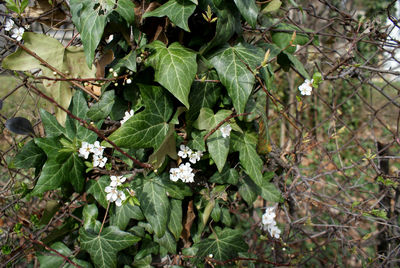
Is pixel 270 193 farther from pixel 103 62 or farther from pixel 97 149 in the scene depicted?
pixel 103 62

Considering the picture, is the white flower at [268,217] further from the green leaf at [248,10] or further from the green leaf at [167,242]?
the green leaf at [248,10]

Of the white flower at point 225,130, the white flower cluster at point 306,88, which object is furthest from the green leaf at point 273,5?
the white flower at point 225,130

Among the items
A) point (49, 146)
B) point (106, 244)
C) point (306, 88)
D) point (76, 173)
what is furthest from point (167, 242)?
point (306, 88)

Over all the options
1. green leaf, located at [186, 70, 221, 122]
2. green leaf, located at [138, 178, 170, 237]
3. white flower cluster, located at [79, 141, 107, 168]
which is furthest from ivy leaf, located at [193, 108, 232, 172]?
white flower cluster, located at [79, 141, 107, 168]

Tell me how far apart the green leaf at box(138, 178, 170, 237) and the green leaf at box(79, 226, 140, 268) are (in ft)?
0.37

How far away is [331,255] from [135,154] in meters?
2.51

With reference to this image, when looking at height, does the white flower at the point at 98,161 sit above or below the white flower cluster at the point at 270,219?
above

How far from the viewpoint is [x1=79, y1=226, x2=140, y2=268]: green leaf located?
115 centimetres

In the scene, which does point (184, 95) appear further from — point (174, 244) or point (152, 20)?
point (174, 244)

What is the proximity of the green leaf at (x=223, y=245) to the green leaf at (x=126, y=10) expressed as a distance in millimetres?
913

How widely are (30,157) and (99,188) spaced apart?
0.29m

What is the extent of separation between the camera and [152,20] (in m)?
1.07

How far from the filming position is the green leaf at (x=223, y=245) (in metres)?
1.26

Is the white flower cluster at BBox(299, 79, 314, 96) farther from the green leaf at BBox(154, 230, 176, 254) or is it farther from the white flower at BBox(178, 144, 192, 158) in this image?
the green leaf at BBox(154, 230, 176, 254)
